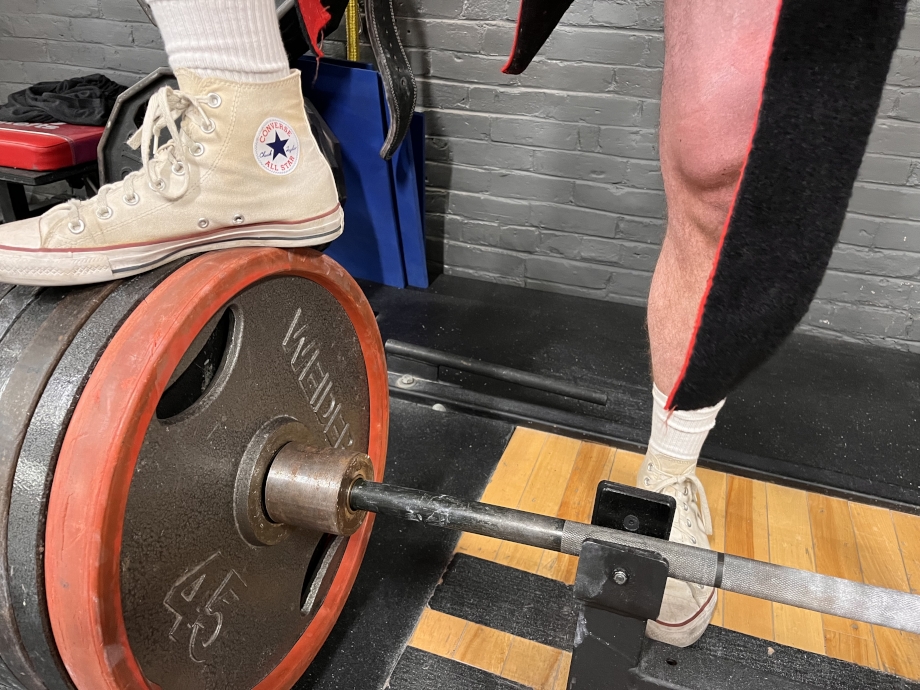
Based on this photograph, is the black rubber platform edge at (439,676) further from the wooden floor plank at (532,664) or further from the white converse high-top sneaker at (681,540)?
the white converse high-top sneaker at (681,540)

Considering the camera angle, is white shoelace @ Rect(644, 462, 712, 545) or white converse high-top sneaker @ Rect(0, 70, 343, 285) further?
white shoelace @ Rect(644, 462, 712, 545)

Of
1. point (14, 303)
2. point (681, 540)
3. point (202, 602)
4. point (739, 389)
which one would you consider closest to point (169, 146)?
point (14, 303)

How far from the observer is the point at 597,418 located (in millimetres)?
1547

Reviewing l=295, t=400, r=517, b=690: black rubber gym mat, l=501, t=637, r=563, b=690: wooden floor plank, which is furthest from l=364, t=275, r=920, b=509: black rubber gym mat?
l=501, t=637, r=563, b=690: wooden floor plank

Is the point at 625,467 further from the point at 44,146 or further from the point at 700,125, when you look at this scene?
the point at 44,146

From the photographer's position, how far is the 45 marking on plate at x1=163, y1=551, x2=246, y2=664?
27.9 inches

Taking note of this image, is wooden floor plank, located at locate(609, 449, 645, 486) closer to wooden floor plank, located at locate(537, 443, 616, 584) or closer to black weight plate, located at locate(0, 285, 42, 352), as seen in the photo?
wooden floor plank, located at locate(537, 443, 616, 584)

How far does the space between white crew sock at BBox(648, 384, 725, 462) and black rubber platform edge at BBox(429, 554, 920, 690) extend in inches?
11.5

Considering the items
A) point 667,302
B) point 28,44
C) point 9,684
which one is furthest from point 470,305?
point 28,44

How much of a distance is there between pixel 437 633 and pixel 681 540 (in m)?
0.42

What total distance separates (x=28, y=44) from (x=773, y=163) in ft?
9.10

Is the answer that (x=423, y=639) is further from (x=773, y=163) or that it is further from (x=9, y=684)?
(x=773, y=163)

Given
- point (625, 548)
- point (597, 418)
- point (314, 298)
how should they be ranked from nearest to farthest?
point (625, 548)
point (314, 298)
point (597, 418)

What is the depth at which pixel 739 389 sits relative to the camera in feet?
5.49
